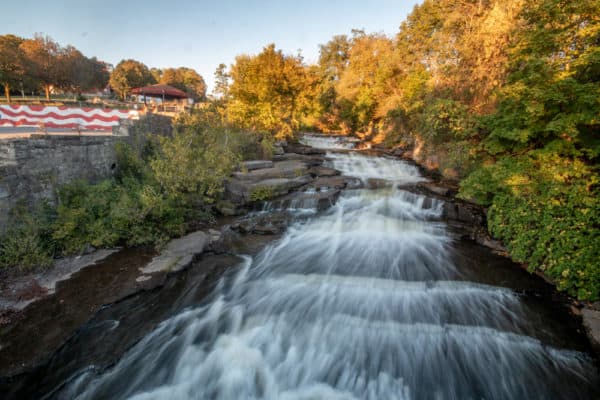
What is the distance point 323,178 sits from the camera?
13.4 metres

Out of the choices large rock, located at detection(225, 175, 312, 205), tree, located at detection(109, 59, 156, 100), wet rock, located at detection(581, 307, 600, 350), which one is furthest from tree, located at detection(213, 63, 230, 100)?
tree, located at detection(109, 59, 156, 100)

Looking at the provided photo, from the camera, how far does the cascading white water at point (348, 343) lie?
447 cm

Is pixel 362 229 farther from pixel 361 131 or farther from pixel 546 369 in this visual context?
pixel 361 131

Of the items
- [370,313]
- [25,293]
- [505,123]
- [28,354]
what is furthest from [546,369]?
[25,293]

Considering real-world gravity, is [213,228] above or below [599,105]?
below

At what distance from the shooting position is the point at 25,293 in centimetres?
566

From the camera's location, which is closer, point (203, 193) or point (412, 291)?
point (412, 291)

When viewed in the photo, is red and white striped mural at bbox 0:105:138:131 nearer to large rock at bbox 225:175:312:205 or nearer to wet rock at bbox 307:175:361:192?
large rock at bbox 225:175:312:205

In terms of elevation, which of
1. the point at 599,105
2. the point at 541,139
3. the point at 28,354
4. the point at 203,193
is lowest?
the point at 28,354

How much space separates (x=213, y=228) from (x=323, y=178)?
241 inches

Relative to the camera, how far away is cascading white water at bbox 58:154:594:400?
14.7ft

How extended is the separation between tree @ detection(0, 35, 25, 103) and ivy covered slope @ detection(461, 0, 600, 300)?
40.4 metres

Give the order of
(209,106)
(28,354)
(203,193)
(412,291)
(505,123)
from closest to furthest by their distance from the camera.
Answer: (28,354) → (412,291) → (505,123) → (203,193) → (209,106)

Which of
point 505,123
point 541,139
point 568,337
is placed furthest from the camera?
point 505,123
